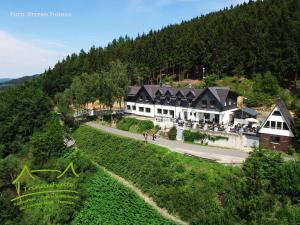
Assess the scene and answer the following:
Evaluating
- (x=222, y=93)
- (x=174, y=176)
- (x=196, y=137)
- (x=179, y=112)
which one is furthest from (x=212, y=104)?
(x=174, y=176)

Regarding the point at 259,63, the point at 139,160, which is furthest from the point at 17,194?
the point at 259,63

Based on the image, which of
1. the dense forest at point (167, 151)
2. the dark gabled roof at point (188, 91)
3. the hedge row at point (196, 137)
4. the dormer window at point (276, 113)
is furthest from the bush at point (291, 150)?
the dark gabled roof at point (188, 91)

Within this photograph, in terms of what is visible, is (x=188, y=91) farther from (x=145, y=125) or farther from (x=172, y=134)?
(x=172, y=134)

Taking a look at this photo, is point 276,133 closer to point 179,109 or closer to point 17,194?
point 179,109

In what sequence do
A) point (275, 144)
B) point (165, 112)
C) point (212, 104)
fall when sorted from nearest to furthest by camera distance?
point (275, 144) < point (212, 104) < point (165, 112)

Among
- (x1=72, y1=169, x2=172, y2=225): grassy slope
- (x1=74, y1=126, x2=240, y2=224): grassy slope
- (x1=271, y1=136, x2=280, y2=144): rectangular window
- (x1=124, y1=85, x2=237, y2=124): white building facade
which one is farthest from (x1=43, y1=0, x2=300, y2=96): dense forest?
(x1=72, y1=169, x2=172, y2=225): grassy slope

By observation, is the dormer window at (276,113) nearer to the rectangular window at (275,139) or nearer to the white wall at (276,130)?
the white wall at (276,130)
